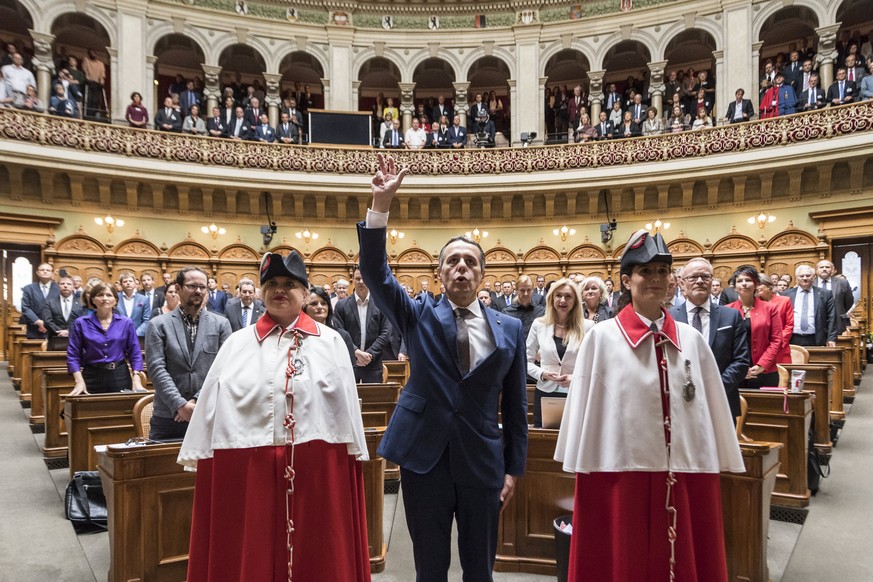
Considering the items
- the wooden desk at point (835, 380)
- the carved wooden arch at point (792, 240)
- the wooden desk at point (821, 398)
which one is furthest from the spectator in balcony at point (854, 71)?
the wooden desk at point (821, 398)

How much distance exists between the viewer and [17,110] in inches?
432

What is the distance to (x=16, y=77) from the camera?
11.5m

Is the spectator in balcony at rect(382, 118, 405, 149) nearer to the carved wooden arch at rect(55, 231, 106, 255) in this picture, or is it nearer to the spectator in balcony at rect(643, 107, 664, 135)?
the spectator in balcony at rect(643, 107, 664, 135)

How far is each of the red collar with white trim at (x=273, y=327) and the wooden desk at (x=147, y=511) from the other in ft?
3.77

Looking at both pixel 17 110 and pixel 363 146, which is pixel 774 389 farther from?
pixel 17 110

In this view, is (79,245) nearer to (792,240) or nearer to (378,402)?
(378,402)

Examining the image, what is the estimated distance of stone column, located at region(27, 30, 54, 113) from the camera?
12.4 m

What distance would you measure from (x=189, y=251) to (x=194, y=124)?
290cm

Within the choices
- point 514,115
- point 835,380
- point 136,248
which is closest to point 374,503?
point 835,380

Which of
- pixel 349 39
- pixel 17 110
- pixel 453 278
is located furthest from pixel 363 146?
pixel 453 278

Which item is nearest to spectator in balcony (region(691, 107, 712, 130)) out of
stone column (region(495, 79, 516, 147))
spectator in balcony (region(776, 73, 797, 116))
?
spectator in balcony (region(776, 73, 797, 116))

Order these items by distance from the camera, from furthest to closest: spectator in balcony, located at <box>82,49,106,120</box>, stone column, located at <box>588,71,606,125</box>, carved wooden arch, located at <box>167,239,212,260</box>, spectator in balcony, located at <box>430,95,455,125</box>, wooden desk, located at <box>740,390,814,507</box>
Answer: spectator in balcony, located at <box>430,95,455,125</box> < stone column, located at <box>588,71,606,125</box> < spectator in balcony, located at <box>82,49,106,120</box> < carved wooden arch, located at <box>167,239,212,260</box> < wooden desk, located at <box>740,390,814,507</box>

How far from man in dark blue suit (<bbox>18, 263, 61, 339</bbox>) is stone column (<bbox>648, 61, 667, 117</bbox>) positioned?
1302cm

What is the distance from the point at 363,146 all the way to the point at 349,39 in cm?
324
